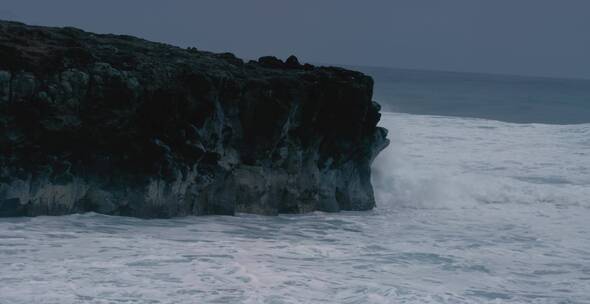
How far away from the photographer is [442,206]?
19.9m

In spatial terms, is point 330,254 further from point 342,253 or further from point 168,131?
point 168,131

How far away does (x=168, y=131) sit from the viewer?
15.3m

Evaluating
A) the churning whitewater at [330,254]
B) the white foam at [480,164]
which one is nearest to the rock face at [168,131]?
the churning whitewater at [330,254]

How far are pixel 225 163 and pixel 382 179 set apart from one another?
627cm

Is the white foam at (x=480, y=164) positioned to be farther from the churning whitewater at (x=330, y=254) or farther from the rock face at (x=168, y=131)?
the rock face at (x=168, y=131)

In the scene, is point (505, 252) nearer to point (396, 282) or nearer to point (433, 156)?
point (396, 282)

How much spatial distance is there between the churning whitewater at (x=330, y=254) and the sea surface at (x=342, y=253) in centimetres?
3

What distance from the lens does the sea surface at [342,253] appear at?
34.5ft

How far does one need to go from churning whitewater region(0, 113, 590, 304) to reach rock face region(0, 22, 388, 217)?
46 centimetres

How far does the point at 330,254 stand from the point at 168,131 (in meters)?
4.07

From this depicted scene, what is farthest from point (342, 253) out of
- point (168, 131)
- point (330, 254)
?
point (168, 131)

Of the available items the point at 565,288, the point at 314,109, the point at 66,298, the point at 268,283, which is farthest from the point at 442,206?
the point at 66,298

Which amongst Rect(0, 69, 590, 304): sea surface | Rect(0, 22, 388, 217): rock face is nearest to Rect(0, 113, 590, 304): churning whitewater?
Rect(0, 69, 590, 304): sea surface

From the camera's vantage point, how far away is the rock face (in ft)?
46.4
